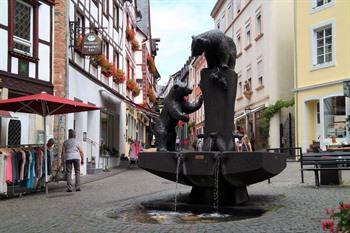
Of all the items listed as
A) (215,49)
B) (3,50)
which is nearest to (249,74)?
(3,50)

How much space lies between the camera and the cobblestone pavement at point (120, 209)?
278 inches

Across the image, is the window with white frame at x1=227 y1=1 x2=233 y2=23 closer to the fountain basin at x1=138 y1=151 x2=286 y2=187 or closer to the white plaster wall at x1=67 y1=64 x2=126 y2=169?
the white plaster wall at x1=67 y1=64 x2=126 y2=169

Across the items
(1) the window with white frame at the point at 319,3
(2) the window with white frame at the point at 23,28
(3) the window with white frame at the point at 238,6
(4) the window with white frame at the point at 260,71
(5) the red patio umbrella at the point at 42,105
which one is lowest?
(5) the red patio umbrella at the point at 42,105

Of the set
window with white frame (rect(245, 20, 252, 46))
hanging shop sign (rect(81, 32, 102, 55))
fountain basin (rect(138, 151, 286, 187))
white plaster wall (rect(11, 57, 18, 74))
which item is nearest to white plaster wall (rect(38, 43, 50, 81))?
white plaster wall (rect(11, 57, 18, 74))

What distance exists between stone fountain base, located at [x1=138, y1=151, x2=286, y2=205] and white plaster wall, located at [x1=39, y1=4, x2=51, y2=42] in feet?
29.0

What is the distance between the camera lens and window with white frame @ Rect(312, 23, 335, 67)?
87.1 ft

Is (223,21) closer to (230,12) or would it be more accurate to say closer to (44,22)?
(230,12)

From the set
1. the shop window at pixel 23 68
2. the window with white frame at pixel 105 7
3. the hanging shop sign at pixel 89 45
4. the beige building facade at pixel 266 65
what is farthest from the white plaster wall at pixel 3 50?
the beige building facade at pixel 266 65

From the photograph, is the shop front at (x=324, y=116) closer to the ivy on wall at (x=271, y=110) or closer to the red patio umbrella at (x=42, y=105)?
the ivy on wall at (x=271, y=110)

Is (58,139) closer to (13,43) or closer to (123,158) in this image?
(13,43)

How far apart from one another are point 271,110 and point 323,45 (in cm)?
524

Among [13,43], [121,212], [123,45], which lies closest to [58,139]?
[13,43]

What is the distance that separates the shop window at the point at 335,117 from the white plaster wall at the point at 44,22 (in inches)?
583

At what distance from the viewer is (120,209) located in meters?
9.36
